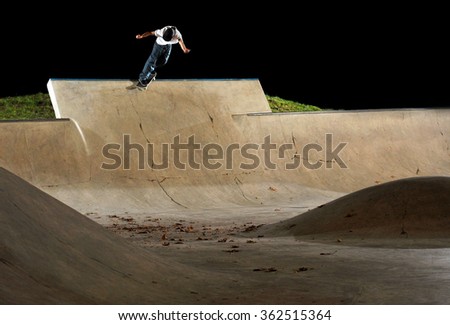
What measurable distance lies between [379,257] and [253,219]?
14.2 feet

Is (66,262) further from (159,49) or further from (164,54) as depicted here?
(164,54)

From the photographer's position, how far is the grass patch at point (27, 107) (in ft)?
53.8

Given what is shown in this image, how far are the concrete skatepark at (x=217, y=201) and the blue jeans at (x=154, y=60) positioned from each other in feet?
1.00

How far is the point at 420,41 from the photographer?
2223 centimetres

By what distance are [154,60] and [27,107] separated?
3.20 meters

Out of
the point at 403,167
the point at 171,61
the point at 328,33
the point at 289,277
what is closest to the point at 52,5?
the point at 171,61

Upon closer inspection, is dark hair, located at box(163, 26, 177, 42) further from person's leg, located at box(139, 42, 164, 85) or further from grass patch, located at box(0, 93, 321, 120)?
grass patch, located at box(0, 93, 321, 120)

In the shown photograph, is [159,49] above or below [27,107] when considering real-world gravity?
above

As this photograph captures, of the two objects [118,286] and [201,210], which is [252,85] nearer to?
[201,210]

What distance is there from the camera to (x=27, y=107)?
55.1ft

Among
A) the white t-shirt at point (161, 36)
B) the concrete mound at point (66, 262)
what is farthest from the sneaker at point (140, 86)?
the concrete mound at point (66, 262)

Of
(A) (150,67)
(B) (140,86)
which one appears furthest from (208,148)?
(A) (150,67)

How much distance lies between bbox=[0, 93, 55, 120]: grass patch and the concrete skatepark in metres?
1.50

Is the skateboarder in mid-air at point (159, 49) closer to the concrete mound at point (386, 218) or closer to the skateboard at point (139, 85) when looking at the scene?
the skateboard at point (139, 85)
